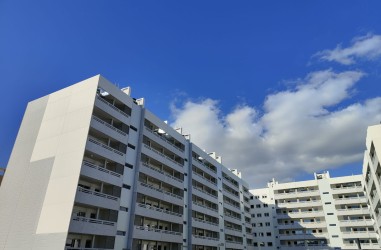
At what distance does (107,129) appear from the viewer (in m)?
39.1

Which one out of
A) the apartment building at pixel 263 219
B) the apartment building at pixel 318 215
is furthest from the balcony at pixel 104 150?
the apartment building at pixel 318 215

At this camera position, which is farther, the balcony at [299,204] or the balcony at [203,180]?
the balcony at [299,204]

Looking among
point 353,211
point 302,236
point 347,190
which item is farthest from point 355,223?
point 302,236

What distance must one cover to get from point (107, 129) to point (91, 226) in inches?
474

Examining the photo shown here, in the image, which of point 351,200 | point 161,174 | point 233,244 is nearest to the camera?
point 161,174

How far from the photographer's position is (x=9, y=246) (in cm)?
3300

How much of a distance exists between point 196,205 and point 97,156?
2622 cm

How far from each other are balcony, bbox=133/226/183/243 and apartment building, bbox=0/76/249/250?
0.14 meters

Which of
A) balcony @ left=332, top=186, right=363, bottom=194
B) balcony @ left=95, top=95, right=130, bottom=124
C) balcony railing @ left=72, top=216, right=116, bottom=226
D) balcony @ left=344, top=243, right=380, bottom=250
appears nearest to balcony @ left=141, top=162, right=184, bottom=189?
balcony @ left=95, top=95, right=130, bottom=124

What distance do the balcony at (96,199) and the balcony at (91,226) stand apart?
1769 millimetres

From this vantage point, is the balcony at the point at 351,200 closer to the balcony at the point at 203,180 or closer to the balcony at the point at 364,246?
the balcony at the point at 364,246

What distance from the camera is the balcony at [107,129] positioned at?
123 ft

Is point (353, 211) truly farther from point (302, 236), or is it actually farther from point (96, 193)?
point (96, 193)

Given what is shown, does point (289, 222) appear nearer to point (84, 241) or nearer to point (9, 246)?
point (84, 241)
